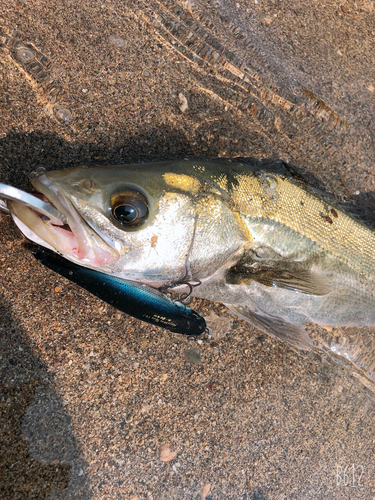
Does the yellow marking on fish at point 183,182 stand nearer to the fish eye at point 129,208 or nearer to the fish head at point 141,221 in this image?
the fish head at point 141,221

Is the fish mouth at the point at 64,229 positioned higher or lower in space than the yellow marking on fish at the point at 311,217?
lower

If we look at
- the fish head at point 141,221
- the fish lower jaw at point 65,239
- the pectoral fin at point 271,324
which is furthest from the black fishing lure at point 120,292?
the pectoral fin at point 271,324

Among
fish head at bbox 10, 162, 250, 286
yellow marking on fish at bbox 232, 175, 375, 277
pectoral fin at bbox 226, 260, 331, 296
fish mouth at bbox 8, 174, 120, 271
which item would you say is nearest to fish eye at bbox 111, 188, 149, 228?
fish head at bbox 10, 162, 250, 286

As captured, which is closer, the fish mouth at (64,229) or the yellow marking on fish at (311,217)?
the fish mouth at (64,229)

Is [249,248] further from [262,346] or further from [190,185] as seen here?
[262,346]

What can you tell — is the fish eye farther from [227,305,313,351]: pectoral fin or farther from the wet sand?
[227,305,313,351]: pectoral fin

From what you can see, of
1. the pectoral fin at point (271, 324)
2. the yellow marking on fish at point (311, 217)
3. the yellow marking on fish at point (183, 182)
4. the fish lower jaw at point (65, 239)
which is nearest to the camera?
the fish lower jaw at point (65, 239)
